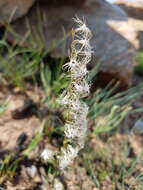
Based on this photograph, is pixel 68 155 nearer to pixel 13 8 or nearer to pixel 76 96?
pixel 76 96

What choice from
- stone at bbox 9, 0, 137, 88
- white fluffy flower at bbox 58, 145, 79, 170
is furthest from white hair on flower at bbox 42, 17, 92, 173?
stone at bbox 9, 0, 137, 88


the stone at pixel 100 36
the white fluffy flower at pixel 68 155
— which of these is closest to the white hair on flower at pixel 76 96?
the white fluffy flower at pixel 68 155

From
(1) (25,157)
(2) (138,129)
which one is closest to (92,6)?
(2) (138,129)

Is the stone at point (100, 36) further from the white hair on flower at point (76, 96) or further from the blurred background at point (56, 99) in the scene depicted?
the white hair on flower at point (76, 96)

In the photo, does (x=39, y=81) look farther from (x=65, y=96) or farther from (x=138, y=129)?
(x=65, y=96)

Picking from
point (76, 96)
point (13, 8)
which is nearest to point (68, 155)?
point (76, 96)

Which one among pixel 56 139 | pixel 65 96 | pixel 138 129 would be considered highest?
pixel 65 96
